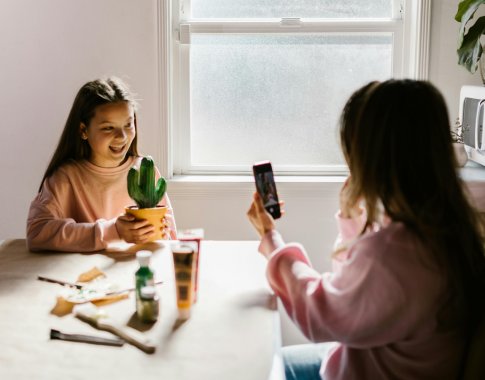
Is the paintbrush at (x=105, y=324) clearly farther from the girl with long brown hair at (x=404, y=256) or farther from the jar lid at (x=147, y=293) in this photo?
the girl with long brown hair at (x=404, y=256)

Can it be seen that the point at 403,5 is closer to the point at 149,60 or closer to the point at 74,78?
the point at 149,60

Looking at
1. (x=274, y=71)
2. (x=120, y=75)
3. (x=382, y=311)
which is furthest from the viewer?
(x=274, y=71)

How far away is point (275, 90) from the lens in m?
2.72

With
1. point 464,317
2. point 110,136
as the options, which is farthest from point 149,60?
point 464,317

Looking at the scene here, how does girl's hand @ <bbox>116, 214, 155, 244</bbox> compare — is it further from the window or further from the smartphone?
the window

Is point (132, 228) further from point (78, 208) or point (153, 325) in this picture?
point (153, 325)

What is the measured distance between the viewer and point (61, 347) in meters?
1.18

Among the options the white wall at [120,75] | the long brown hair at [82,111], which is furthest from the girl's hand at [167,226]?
the white wall at [120,75]

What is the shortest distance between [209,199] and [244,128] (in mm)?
354

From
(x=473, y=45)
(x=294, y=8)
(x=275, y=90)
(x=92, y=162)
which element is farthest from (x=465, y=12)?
(x=92, y=162)

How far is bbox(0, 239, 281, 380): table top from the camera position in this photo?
1.10 meters

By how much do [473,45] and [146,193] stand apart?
4.59 feet

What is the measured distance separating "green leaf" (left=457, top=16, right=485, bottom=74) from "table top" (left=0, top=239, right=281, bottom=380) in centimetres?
123

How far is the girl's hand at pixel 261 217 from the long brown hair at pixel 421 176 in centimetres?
34
